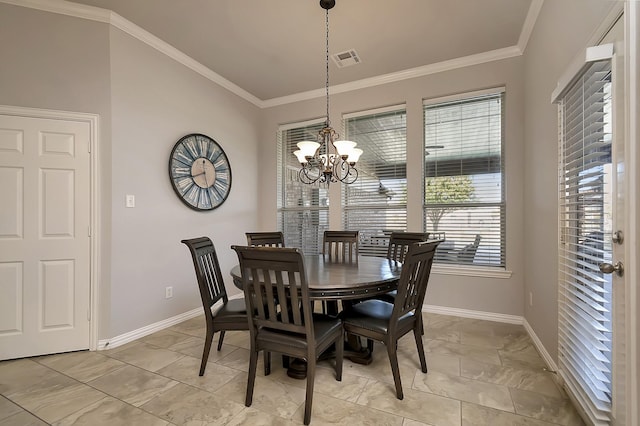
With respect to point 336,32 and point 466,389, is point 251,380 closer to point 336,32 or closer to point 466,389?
point 466,389

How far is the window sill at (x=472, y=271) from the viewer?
315 centimetres

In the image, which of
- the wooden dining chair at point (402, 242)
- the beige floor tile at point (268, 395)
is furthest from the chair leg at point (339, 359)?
the wooden dining chair at point (402, 242)

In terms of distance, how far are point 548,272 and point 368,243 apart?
194 centimetres

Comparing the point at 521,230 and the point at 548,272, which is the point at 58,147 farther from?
the point at 521,230

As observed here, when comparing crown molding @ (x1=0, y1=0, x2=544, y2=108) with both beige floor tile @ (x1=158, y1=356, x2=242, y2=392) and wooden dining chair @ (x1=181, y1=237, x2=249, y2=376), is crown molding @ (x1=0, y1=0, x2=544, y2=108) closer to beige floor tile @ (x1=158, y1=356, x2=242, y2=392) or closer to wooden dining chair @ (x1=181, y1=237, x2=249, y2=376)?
wooden dining chair @ (x1=181, y1=237, x2=249, y2=376)

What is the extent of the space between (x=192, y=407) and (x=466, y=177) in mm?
3295

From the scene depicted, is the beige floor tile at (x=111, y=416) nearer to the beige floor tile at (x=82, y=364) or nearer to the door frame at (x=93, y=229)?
the beige floor tile at (x=82, y=364)

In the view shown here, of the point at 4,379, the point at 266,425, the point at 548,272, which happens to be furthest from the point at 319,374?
the point at 4,379

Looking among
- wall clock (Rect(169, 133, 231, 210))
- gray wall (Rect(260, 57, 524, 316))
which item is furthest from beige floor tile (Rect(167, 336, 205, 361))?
gray wall (Rect(260, 57, 524, 316))

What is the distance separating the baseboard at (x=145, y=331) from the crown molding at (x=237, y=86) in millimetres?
2769

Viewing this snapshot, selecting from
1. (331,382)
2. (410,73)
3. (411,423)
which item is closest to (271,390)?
(331,382)

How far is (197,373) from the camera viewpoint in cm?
216

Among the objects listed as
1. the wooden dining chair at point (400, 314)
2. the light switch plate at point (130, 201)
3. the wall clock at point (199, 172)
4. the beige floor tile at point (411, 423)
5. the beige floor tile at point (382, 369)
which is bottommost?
the beige floor tile at point (382, 369)

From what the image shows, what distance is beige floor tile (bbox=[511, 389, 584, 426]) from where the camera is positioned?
1.64m
